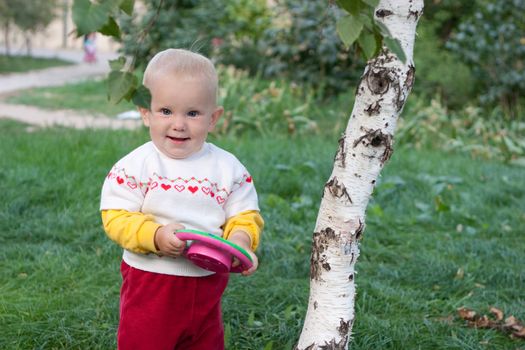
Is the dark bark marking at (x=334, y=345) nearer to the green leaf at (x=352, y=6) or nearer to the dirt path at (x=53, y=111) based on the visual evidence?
the dirt path at (x=53, y=111)

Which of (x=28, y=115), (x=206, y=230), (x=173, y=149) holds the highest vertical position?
(x=173, y=149)

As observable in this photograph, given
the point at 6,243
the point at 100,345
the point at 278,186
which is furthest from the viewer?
the point at 278,186

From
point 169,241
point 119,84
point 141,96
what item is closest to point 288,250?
point 169,241

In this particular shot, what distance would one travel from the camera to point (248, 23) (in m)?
12.4

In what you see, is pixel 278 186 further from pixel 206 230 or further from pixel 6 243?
pixel 206 230

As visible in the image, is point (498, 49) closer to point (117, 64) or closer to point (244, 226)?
point (244, 226)

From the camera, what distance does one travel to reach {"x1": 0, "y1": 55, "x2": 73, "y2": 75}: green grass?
61.0 feet

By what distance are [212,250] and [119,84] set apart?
634mm

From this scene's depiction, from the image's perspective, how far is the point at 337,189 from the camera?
213cm

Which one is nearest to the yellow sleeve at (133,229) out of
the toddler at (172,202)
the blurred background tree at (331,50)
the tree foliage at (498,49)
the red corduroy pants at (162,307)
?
the toddler at (172,202)

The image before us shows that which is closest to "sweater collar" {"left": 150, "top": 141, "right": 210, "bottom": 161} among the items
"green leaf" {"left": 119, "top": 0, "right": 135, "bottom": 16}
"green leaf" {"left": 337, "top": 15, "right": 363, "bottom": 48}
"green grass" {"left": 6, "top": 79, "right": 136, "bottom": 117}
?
"green leaf" {"left": 119, "top": 0, "right": 135, "bottom": 16}

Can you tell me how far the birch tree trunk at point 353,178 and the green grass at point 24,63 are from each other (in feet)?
55.0

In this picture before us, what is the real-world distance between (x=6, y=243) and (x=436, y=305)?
218 centimetres

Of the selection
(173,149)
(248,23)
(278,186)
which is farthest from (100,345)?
(248,23)
